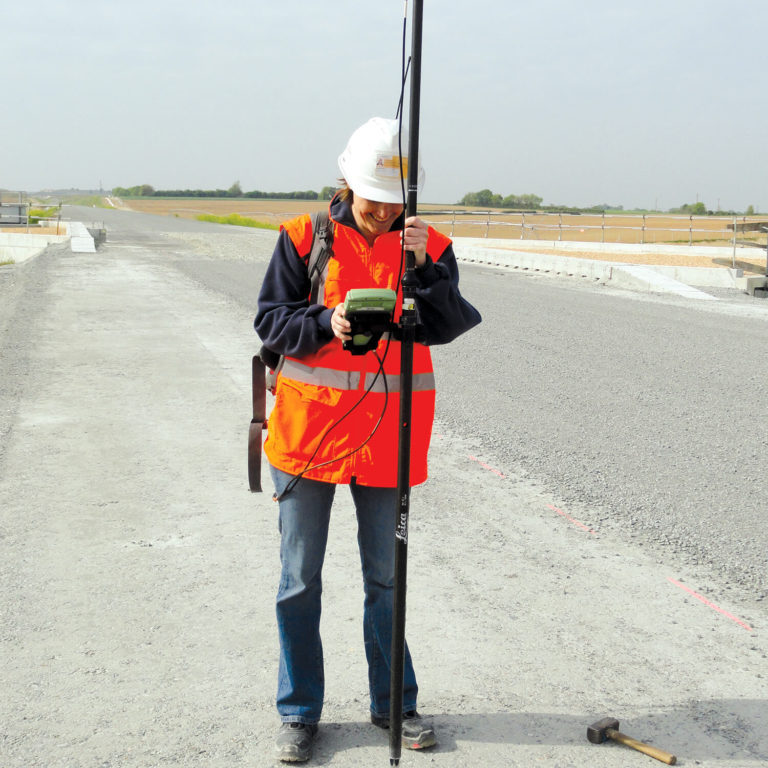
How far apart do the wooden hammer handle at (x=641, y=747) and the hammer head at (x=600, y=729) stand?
12 millimetres

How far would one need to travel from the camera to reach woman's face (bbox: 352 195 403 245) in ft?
9.52

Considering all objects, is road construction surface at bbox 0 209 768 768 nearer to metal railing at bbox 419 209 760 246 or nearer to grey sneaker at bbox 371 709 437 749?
grey sneaker at bbox 371 709 437 749

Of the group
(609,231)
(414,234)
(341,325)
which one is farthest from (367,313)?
(609,231)

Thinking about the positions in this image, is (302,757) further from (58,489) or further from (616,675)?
(58,489)

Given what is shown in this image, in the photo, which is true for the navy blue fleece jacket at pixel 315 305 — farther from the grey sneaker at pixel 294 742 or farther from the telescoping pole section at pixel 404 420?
the grey sneaker at pixel 294 742

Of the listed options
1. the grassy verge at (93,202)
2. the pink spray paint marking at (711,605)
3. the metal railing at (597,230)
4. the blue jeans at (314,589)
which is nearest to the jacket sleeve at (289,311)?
the blue jeans at (314,589)

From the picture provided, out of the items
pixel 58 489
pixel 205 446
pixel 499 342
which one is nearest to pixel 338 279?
pixel 58 489

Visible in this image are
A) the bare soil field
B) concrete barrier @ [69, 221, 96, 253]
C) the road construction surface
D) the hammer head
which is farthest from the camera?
concrete barrier @ [69, 221, 96, 253]

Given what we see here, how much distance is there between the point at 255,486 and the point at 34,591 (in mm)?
1549

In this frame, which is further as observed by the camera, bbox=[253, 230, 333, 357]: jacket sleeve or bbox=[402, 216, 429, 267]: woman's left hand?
bbox=[253, 230, 333, 357]: jacket sleeve

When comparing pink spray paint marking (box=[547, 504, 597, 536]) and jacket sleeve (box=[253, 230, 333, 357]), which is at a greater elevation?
jacket sleeve (box=[253, 230, 333, 357])

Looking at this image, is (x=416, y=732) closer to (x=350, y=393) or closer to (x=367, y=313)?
(x=350, y=393)

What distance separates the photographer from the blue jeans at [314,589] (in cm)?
310

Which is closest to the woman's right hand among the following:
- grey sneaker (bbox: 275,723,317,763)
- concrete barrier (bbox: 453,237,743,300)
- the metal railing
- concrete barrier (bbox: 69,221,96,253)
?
grey sneaker (bbox: 275,723,317,763)
